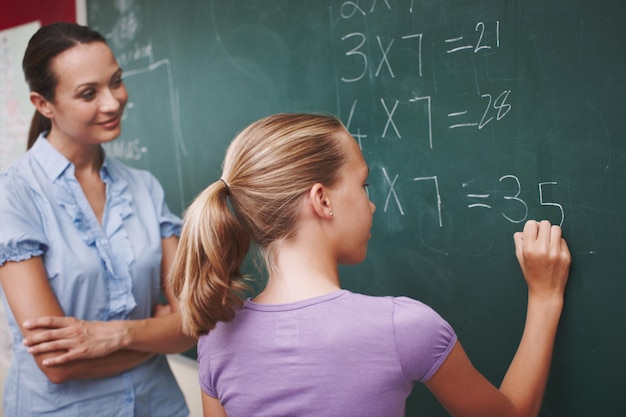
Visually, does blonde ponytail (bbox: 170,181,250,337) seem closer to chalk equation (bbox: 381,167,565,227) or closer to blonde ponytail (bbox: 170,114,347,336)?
blonde ponytail (bbox: 170,114,347,336)

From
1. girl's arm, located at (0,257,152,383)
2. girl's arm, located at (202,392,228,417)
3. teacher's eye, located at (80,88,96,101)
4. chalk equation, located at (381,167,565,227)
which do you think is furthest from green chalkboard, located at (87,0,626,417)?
girl's arm, located at (0,257,152,383)

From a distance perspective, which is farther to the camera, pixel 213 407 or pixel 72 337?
pixel 72 337

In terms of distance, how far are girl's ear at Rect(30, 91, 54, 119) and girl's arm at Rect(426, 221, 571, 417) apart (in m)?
1.27

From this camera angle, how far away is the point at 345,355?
110 centimetres

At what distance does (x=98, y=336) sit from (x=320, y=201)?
81 cm

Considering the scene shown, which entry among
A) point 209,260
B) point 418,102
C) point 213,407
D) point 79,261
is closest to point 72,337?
point 79,261

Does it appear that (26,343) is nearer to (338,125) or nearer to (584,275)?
(338,125)

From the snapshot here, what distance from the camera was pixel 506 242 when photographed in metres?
1.60

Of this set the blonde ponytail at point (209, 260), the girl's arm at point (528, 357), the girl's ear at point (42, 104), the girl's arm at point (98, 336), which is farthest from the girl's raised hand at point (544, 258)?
the girl's ear at point (42, 104)

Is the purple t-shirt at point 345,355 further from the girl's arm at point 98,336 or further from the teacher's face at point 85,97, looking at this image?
the teacher's face at point 85,97

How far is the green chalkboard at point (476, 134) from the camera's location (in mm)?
1423

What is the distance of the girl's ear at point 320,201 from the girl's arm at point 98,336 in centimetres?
71

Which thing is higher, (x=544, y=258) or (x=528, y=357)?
(x=544, y=258)

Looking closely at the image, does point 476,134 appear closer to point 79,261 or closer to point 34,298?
point 79,261
